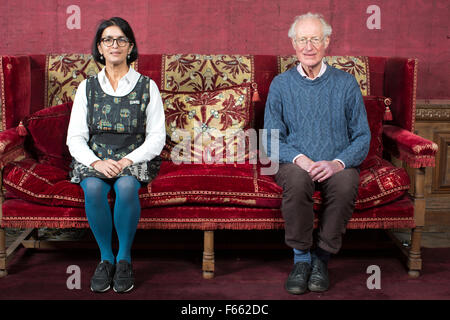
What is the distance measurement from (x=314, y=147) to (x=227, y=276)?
74cm

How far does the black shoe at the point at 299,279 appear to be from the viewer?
229 centimetres

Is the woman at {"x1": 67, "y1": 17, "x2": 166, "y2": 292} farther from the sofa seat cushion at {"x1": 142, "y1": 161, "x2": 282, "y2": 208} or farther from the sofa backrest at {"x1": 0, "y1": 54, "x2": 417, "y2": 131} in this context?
the sofa backrest at {"x1": 0, "y1": 54, "x2": 417, "y2": 131}

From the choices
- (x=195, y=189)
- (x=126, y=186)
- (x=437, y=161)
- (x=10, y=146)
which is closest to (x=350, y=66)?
(x=437, y=161)

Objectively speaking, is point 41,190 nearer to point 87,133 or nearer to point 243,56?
point 87,133

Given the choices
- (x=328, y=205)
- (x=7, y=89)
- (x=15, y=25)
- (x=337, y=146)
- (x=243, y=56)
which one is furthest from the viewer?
(x=15, y=25)

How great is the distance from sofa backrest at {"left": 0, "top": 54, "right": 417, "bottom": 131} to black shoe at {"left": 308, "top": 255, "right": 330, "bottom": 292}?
90 cm

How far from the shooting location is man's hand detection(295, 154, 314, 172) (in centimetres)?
237

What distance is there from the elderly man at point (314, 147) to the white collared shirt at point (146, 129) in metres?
0.53

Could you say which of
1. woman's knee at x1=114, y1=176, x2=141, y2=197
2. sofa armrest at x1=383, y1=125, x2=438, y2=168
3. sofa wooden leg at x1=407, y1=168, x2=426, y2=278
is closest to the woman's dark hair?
woman's knee at x1=114, y1=176, x2=141, y2=197

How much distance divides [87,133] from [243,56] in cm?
103

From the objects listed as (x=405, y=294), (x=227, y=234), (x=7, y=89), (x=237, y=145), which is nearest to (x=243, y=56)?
(x=237, y=145)

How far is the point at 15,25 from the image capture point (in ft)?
10.7

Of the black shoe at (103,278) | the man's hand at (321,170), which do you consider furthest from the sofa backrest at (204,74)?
the black shoe at (103,278)

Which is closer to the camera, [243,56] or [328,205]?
[328,205]
